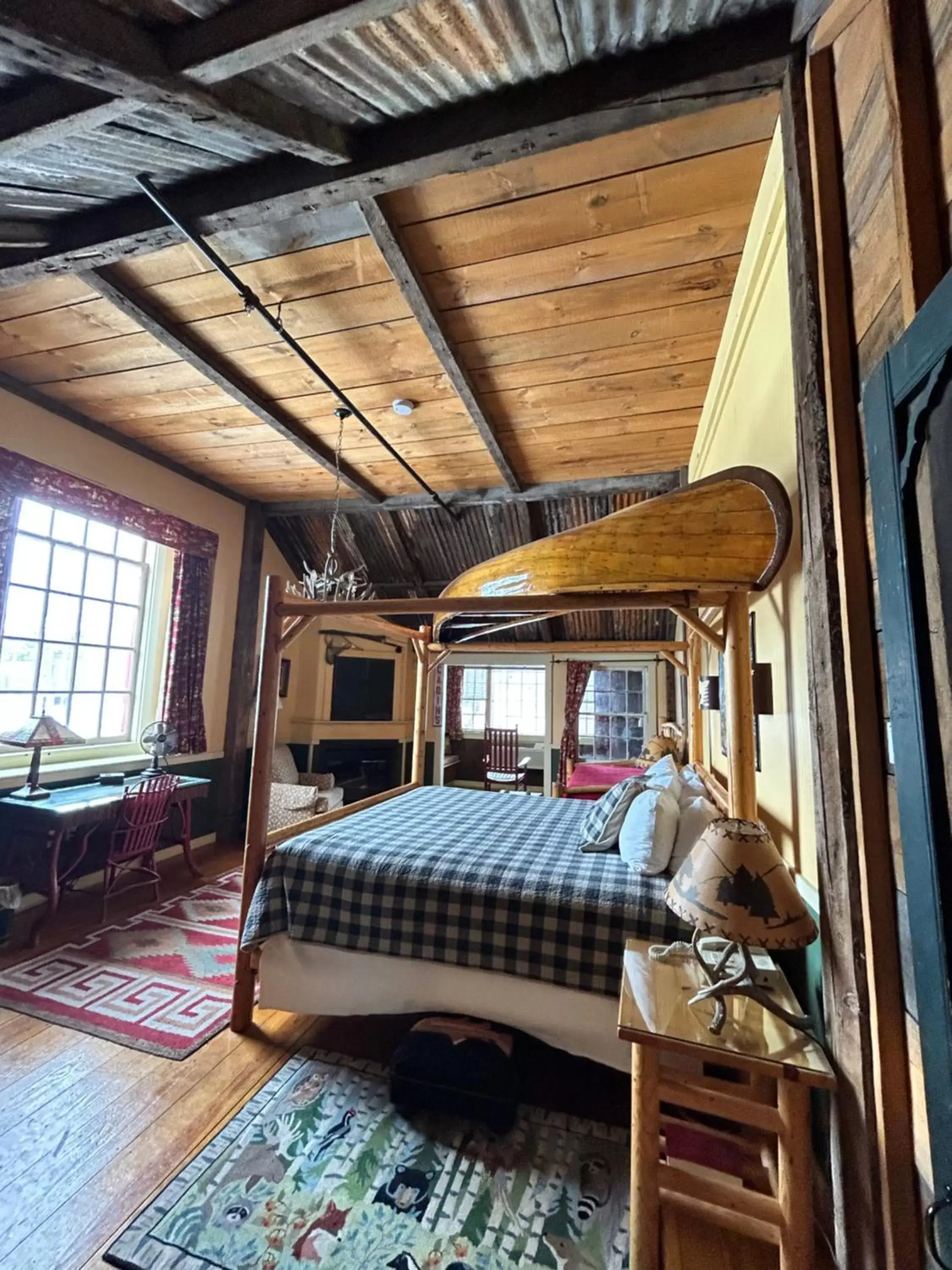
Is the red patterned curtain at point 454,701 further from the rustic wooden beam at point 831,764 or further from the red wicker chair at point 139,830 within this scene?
the rustic wooden beam at point 831,764

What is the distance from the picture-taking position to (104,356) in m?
2.92

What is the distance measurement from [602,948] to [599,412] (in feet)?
9.25

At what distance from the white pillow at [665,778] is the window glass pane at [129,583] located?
13.4 ft

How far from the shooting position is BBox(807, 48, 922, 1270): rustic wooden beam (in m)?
0.94

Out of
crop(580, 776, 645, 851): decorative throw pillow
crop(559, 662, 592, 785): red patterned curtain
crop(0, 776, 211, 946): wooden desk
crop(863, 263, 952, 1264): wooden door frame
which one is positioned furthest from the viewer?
crop(559, 662, 592, 785): red patterned curtain

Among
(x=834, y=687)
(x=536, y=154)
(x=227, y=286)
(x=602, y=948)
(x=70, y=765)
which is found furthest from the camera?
(x=70, y=765)

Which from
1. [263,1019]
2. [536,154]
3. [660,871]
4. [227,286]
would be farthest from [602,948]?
[227,286]

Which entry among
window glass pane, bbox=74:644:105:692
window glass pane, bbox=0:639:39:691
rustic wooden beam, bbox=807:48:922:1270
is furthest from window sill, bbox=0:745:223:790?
rustic wooden beam, bbox=807:48:922:1270

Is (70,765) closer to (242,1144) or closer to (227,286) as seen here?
(242,1144)

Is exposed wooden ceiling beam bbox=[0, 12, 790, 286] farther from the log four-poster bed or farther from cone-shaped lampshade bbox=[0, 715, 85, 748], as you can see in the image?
cone-shaped lampshade bbox=[0, 715, 85, 748]

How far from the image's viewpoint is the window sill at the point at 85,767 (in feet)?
10.6

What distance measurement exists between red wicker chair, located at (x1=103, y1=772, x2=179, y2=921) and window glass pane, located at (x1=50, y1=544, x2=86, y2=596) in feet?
4.87

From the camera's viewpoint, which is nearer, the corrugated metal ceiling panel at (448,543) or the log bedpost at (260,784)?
the log bedpost at (260,784)

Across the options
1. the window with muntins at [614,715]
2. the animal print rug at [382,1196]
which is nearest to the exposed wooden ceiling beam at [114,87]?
the animal print rug at [382,1196]
